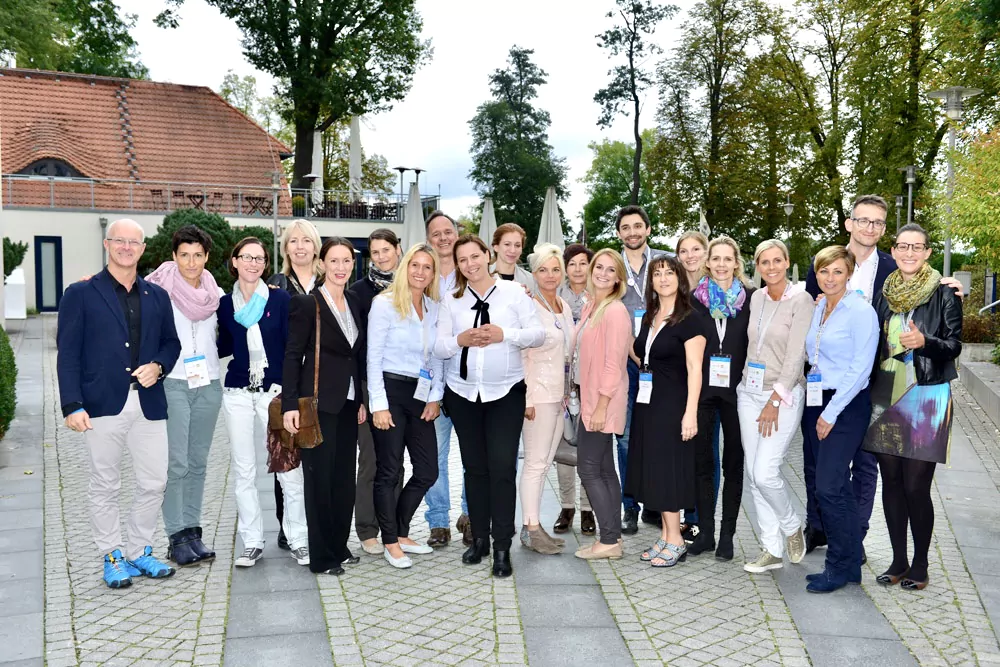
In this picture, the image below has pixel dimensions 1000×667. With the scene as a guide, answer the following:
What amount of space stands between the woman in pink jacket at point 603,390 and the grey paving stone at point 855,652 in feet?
5.09

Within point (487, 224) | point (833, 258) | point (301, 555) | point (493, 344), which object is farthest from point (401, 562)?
point (487, 224)

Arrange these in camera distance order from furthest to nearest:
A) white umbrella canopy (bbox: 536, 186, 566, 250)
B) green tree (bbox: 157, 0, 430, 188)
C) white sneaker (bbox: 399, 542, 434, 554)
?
green tree (bbox: 157, 0, 430, 188)
white umbrella canopy (bbox: 536, 186, 566, 250)
white sneaker (bbox: 399, 542, 434, 554)

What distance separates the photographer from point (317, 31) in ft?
114

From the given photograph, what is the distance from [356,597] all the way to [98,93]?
34.0 metres

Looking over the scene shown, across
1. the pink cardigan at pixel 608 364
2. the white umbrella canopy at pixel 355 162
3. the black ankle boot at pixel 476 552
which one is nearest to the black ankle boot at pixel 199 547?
the black ankle boot at pixel 476 552

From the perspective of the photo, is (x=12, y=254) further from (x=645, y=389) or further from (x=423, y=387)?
(x=645, y=389)

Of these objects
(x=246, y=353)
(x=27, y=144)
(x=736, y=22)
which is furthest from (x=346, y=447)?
(x=736, y=22)

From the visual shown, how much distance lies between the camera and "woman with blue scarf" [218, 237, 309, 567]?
5758 mm

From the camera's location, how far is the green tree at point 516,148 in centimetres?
5809

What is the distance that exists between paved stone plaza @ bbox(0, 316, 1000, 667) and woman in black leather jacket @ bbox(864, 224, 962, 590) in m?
0.41

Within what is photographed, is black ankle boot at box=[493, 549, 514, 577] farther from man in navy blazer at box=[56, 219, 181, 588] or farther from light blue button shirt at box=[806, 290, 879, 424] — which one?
light blue button shirt at box=[806, 290, 879, 424]

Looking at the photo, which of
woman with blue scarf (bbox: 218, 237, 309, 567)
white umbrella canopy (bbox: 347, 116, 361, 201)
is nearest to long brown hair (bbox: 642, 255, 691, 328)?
woman with blue scarf (bbox: 218, 237, 309, 567)

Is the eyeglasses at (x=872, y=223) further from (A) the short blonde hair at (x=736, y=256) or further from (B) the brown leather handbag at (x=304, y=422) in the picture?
(B) the brown leather handbag at (x=304, y=422)

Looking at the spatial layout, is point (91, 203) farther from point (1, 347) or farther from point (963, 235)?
point (963, 235)
